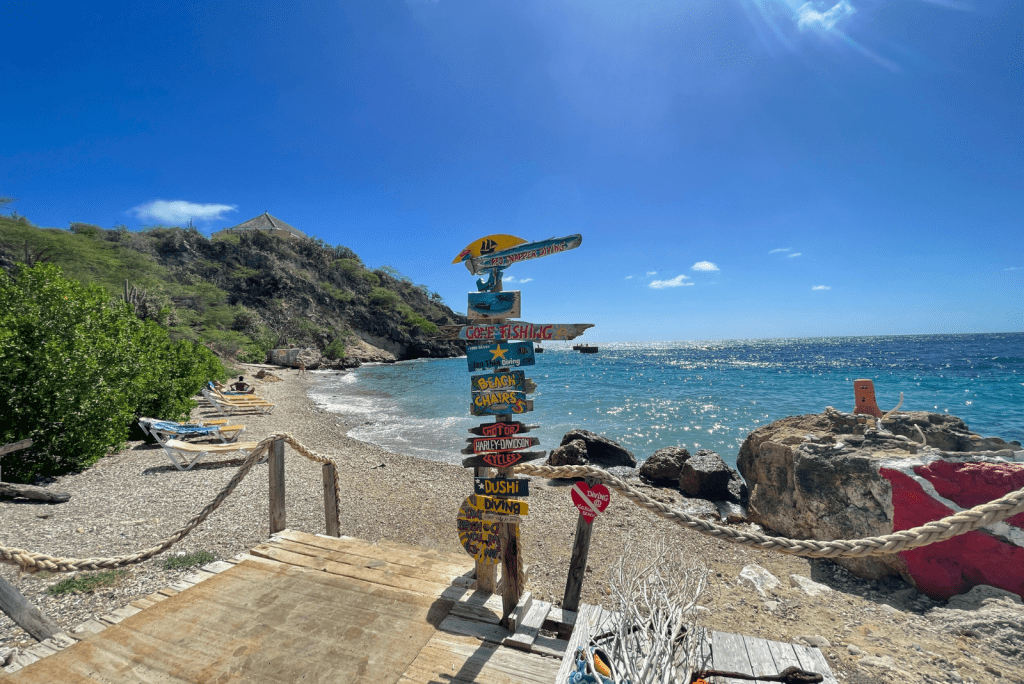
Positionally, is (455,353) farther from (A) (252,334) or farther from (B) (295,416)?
(B) (295,416)

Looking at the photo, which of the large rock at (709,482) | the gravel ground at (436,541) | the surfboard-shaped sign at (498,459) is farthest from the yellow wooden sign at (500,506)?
the large rock at (709,482)

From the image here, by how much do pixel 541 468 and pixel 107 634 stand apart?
374cm

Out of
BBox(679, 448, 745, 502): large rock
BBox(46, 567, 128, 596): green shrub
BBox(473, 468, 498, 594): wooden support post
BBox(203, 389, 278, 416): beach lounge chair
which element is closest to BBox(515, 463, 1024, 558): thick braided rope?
BBox(473, 468, 498, 594): wooden support post

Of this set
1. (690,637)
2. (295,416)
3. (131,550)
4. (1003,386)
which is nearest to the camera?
(690,637)

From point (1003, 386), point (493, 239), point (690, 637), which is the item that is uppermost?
point (493, 239)

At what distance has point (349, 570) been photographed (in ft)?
14.0

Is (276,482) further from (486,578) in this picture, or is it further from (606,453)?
(606,453)

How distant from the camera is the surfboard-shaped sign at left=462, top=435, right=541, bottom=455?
138 inches

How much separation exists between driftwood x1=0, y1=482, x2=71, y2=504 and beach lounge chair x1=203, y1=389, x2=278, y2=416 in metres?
11.4

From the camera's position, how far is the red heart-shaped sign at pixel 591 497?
129 inches

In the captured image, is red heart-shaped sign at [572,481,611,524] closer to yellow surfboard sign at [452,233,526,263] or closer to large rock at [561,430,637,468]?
yellow surfboard sign at [452,233,526,263]

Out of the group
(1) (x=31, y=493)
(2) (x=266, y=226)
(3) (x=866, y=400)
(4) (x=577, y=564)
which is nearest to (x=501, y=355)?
(4) (x=577, y=564)

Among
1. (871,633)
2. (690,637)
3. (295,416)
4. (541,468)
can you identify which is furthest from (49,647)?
(295,416)

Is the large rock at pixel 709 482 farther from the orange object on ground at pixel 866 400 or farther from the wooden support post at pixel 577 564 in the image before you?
the wooden support post at pixel 577 564
